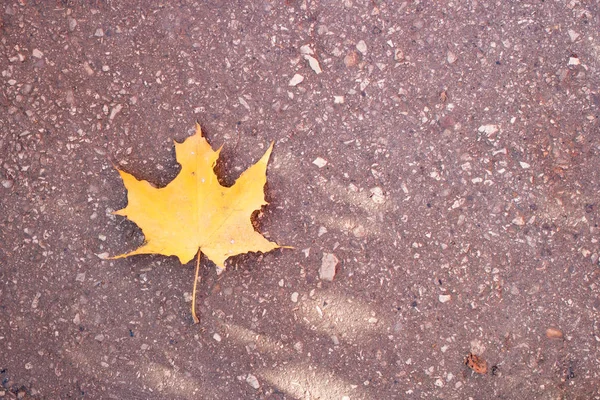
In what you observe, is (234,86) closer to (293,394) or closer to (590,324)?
(293,394)

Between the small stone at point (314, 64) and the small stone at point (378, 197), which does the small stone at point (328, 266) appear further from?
the small stone at point (314, 64)

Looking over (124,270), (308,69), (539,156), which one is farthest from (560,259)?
(124,270)

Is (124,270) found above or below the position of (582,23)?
below

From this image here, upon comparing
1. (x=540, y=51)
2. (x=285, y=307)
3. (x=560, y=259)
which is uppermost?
(x=540, y=51)

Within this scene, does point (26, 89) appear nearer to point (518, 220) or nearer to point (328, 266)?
point (328, 266)

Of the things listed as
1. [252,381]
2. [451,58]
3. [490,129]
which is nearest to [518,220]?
[490,129]

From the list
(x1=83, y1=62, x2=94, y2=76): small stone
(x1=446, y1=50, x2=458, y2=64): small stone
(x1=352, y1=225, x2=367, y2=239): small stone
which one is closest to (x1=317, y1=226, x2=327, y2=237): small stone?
(x1=352, y1=225, x2=367, y2=239): small stone
